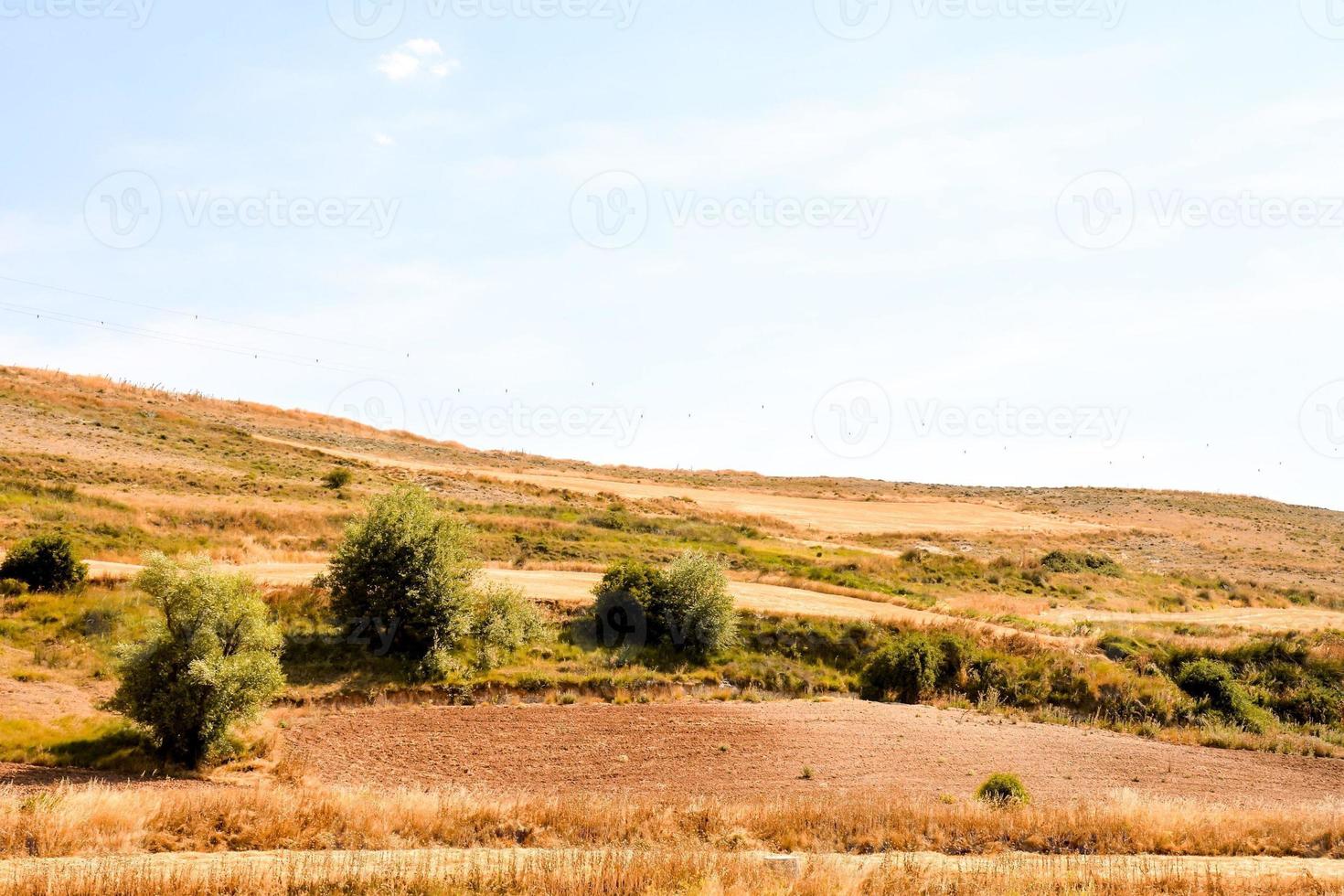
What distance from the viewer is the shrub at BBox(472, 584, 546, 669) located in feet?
98.5

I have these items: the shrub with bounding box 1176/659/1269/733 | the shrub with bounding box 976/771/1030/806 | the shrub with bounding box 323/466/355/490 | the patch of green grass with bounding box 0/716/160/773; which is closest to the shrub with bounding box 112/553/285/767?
the patch of green grass with bounding box 0/716/160/773

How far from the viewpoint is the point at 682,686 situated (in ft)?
99.5

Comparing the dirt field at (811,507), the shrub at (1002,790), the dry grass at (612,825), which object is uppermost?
the dirt field at (811,507)

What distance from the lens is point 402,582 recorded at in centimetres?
2994

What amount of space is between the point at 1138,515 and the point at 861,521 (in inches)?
1511

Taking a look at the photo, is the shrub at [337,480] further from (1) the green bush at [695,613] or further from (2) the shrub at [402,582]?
(1) the green bush at [695,613]

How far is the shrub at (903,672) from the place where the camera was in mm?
30891

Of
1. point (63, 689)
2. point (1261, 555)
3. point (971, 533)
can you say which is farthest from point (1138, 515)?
point (63, 689)

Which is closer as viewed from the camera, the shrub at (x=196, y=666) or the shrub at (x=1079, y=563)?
the shrub at (x=196, y=666)

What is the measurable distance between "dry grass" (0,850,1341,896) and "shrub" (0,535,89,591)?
21.5 meters

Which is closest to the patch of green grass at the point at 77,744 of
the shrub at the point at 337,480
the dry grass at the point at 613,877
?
the dry grass at the point at 613,877

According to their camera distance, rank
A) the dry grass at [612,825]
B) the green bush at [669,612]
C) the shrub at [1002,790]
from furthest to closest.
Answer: the green bush at [669,612] < the shrub at [1002,790] < the dry grass at [612,825]

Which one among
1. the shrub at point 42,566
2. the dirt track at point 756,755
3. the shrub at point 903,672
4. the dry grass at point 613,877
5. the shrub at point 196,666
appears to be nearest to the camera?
the dry grass at point 613,877

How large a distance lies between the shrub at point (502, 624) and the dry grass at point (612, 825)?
39.1 feet
